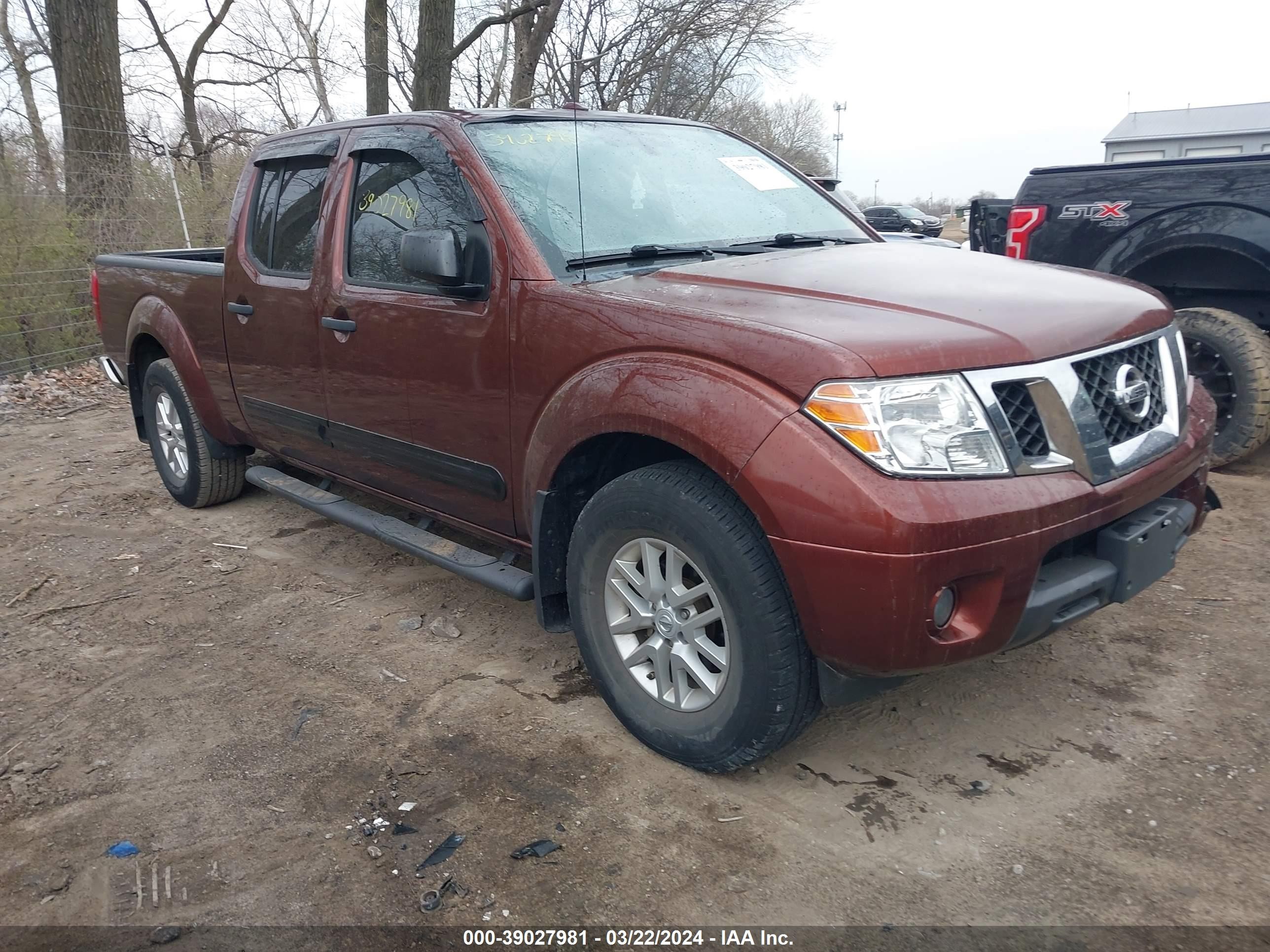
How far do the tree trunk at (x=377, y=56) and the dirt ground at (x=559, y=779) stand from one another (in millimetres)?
11001

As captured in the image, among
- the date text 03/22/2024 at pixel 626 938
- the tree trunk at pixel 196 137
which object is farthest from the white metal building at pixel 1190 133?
the date text 03/22/2024 at pixel 626 938

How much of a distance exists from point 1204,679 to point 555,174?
2.79 m

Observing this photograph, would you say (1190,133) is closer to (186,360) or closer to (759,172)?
(759,172)

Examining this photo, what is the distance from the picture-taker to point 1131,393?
2574 millimetres

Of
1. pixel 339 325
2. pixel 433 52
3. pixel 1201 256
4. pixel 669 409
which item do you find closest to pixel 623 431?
pixel 669 409

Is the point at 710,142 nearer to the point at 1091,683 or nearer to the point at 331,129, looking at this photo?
the point at 331,129

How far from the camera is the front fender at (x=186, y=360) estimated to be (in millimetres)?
4891

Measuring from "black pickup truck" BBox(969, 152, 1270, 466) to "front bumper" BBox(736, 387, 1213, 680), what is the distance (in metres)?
3.32

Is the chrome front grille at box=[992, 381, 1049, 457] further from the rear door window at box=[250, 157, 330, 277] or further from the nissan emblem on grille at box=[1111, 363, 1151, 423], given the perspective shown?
the rear door window at box=[250, 157, 330, 277]

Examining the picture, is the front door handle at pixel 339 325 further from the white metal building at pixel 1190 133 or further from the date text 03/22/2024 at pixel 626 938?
the white metal building at pixel 1190 133

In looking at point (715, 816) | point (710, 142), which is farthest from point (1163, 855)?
point (710, 142)

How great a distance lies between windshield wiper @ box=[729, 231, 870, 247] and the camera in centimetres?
343

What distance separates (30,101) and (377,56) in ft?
30.6

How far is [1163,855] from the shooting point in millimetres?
2387
